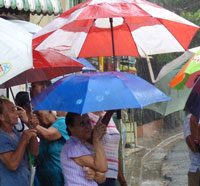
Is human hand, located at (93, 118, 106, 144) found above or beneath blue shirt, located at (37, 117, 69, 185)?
above

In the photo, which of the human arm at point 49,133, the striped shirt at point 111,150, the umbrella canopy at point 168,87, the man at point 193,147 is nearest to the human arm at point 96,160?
the striped shirt at point 111,150

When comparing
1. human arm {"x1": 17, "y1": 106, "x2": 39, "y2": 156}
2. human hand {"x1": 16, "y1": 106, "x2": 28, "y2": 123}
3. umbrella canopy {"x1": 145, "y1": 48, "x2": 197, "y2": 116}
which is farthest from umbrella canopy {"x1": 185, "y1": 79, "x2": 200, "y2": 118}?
human hand {"x1": 16, "y1": 106, "x2": 28, "y2": 123}

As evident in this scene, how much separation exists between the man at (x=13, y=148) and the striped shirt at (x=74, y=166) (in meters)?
0.40

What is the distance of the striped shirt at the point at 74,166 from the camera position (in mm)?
3762

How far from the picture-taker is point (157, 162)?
1368cm

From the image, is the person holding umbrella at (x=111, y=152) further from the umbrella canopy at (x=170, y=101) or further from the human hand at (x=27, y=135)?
the umbrella canopy at (x=170, y=101)

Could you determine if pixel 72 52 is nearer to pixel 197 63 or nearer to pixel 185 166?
pixel 197 63

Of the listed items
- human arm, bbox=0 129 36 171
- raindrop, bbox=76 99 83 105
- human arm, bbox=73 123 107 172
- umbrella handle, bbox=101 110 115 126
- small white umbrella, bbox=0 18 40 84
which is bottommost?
human arm, bbox=0 129 36 171

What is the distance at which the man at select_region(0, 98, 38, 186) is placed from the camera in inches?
157

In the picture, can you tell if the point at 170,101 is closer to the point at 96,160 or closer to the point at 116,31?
the point at 116,31

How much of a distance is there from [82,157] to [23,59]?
0.88 meters

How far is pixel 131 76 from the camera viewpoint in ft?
12.8

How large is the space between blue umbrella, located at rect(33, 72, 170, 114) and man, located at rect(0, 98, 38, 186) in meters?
0.39

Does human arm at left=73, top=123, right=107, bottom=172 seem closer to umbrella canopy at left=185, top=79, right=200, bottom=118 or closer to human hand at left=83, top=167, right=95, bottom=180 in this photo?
human hand at left=83, top=167, right=95, bottom=180
